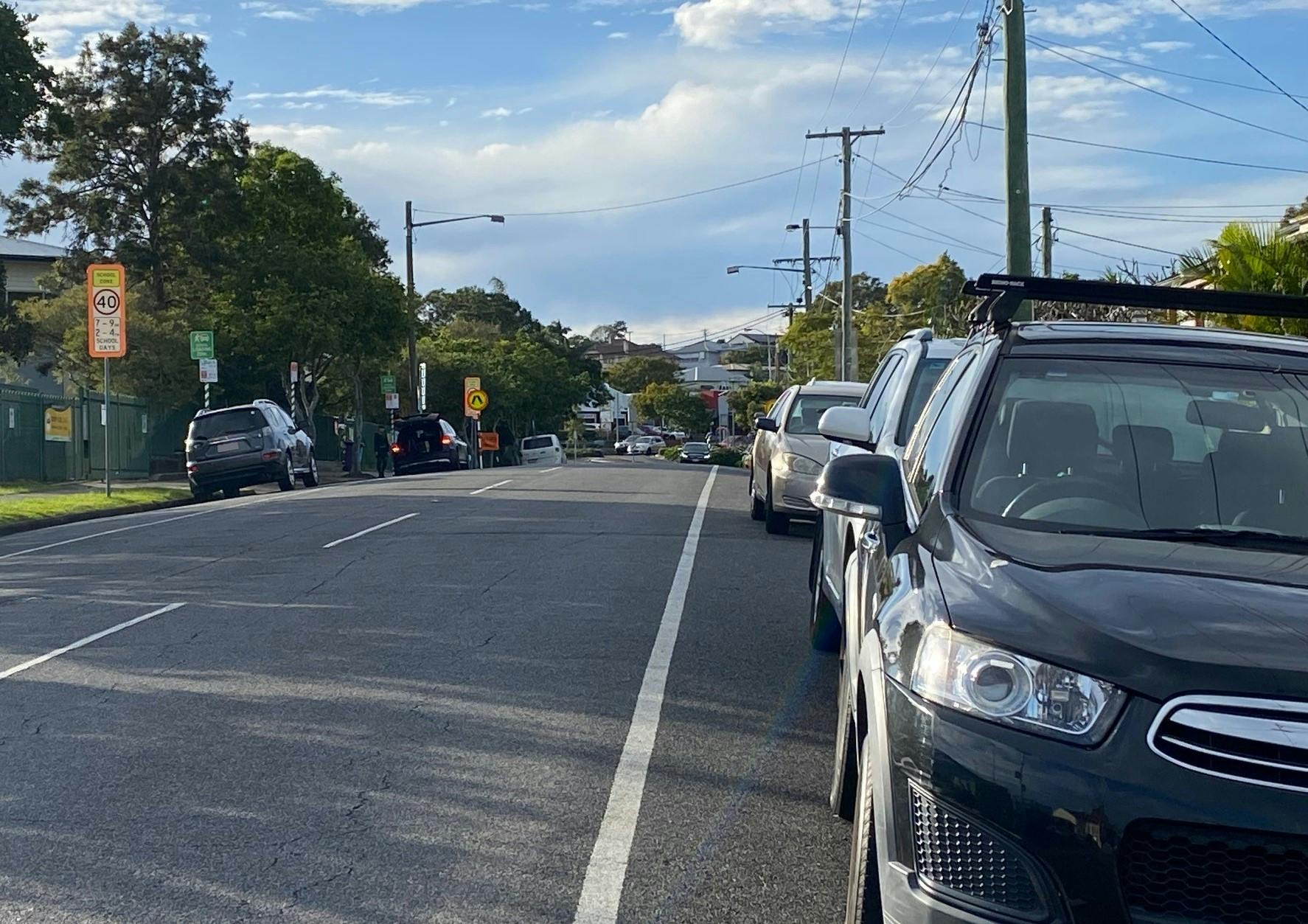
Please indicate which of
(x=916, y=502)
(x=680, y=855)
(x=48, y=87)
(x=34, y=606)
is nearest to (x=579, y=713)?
(x=680, y=855)

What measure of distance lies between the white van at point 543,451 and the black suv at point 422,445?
11368 mm

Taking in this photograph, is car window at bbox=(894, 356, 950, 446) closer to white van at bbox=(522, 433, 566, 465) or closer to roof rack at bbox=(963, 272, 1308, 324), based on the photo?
roof rack at bbox=(963, 272, 1308, 324)

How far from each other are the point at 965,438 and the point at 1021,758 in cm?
168

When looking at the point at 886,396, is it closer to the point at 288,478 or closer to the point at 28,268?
the point at 288,478

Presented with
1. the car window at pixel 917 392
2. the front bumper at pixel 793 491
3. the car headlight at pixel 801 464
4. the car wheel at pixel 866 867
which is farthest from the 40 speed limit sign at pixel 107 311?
the car wheel at pixel 866 867

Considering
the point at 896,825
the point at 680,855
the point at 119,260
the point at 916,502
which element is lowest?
the point at 680,855

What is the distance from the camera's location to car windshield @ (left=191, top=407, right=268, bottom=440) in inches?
1057

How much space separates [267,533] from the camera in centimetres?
1597

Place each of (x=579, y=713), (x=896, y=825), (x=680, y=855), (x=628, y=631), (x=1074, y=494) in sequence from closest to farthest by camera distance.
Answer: (x=896, y=825) → (x=1074, y=494) → (x=680, y=855) → (x=579, y=713) → (x=628, y=631)

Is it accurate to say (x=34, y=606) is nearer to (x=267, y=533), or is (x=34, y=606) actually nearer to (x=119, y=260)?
(x=267, y=533)

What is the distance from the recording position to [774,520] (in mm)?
15570

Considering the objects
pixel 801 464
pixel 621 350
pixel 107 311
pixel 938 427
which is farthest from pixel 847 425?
pixel 621 350

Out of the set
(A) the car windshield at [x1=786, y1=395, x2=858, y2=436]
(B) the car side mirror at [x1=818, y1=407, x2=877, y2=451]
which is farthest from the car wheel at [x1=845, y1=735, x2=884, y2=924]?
(A) the car windshield at [x1=786, y1=395, x2=858, y2=436]

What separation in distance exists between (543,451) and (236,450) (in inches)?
993
